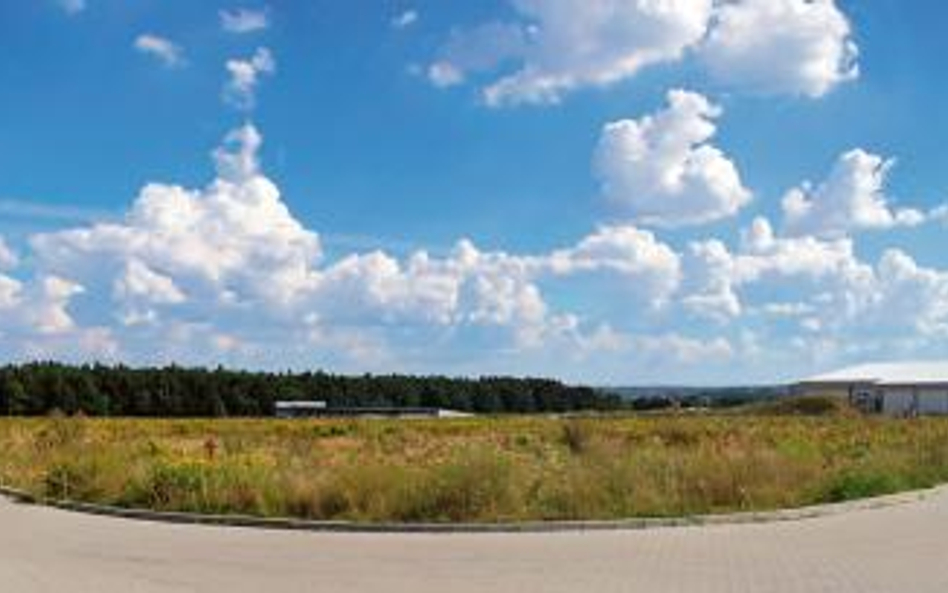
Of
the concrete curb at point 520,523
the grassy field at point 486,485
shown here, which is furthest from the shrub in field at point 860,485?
the concrete curb at point 520,523

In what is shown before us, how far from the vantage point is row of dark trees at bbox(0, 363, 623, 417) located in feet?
468

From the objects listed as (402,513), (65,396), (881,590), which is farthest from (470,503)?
(65,396)

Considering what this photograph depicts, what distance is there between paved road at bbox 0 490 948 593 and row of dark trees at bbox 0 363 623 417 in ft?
352

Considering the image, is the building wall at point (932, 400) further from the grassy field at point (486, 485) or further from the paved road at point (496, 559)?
the paved road at point (496, 559)

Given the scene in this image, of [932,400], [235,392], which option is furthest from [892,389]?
Answer: [235,392]

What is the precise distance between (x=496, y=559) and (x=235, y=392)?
145m

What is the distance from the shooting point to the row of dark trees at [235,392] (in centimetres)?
14275

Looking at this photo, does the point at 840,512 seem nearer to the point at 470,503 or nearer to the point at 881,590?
the point at 470,503

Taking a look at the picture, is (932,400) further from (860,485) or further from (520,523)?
(520,523)

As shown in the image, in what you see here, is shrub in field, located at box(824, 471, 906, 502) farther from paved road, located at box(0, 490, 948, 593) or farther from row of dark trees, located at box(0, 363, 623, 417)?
row of dark trees, located at box(0, 363, 623, 417)

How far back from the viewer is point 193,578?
536 inches

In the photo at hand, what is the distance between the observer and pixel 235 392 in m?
157

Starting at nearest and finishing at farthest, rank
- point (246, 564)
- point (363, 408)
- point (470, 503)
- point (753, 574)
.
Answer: point (753, 574)
point (246, 564)
point (470, 503)
point (363, 408)

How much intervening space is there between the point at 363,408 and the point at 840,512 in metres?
149
